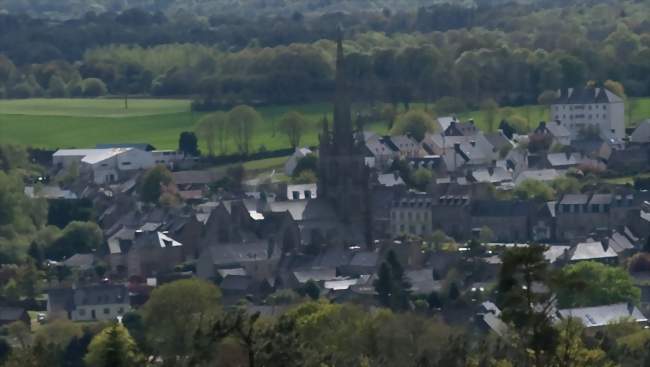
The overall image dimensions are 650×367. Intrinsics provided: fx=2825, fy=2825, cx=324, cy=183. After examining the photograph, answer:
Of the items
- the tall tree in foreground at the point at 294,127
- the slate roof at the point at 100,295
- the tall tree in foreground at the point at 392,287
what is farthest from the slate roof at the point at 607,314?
the tall tree in foreground at the point at 294,127

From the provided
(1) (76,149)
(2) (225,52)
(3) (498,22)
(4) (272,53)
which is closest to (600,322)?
(1) (76,149)

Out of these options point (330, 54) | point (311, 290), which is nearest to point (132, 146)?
point (330, 54)

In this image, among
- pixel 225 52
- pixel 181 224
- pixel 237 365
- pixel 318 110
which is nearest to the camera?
pixel 237 365

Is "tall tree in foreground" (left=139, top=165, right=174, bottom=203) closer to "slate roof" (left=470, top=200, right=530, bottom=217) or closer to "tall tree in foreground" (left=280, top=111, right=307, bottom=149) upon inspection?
"tall tree in foreground" (left=280, top=111, right=307, bottom=149)

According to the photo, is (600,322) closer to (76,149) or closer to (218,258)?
(218,258)

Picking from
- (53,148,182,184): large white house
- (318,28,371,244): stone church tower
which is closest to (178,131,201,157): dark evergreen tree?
(53,148,182,184): large white house

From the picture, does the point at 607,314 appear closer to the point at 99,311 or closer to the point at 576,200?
the point at 99,311
